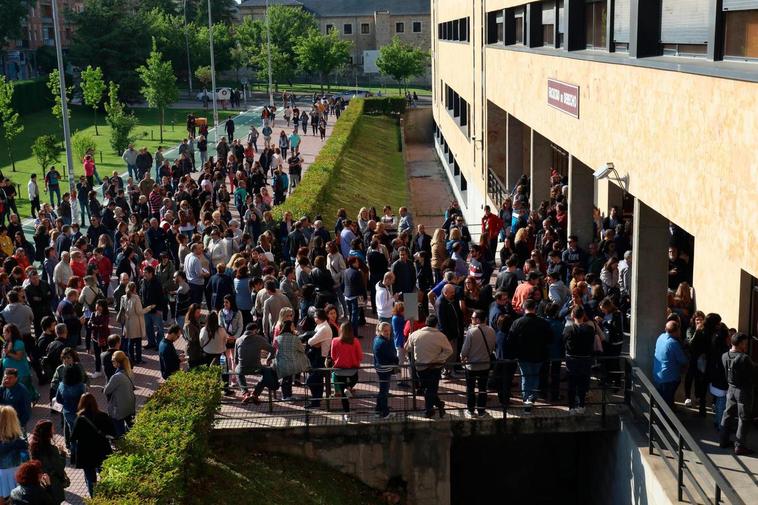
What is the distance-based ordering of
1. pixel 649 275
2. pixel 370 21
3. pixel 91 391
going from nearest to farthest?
pixel 649 275
pixel 91 391
pixel 370 21

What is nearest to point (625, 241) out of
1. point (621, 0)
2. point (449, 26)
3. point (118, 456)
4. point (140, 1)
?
point (621, 0)

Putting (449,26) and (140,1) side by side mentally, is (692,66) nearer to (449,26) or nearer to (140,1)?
(449,26)

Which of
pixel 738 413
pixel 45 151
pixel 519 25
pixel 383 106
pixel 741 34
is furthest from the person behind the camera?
pixel 383 106

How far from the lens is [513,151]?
27531 mm

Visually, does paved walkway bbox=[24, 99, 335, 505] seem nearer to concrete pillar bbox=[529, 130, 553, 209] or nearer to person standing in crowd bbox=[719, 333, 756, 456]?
person standing in crowd bbox=[719, 333, 756, 456]

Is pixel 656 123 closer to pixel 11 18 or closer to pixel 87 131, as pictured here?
pixel 87 131

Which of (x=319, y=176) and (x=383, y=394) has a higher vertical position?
(x=319, y=176)

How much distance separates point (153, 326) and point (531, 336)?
7299 millimetres

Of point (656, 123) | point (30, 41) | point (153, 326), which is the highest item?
point (30, 41)

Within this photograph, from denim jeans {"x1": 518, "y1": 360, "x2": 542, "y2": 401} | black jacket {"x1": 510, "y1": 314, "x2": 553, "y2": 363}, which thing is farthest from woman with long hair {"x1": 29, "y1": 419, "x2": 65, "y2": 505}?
denim jeans {"x1": 518, "y1": 360, "x2": 542, "y2": 401}

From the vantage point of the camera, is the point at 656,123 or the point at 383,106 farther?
the point at 383,106

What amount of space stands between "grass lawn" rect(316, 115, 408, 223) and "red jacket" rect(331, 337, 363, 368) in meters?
16.6

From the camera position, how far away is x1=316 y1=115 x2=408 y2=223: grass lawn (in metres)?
35.2

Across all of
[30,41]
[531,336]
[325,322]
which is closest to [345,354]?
[325,322]
